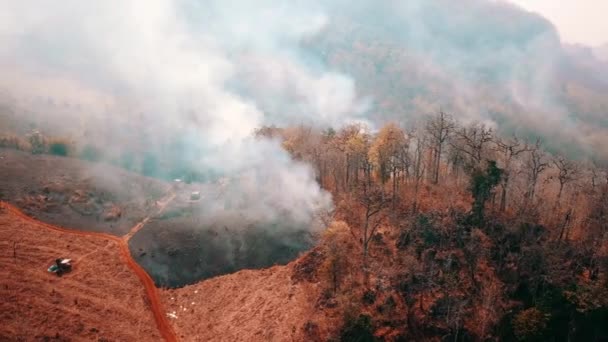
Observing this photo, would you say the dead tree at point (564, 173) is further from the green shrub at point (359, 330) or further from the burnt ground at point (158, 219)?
the burnt ground at point (158, 219)

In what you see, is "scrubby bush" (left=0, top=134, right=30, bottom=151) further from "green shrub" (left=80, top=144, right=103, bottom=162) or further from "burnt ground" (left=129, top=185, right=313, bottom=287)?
"burnt ground" (left=129, top=185, right=313, bottom=287)

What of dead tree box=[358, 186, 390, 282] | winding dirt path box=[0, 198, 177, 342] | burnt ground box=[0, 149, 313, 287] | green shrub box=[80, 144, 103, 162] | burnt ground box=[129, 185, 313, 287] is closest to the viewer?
winding dirt path box=[0, 198, 177, 342]

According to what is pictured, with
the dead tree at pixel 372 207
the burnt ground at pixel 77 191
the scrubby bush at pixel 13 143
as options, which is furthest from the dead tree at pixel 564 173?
the scrubby bush at pixel 13 143

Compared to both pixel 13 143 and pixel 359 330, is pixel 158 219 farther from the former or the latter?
pixel 13 143

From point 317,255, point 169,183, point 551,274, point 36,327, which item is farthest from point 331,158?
point 36,327

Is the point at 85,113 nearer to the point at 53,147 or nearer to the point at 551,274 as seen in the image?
the point at 53,147

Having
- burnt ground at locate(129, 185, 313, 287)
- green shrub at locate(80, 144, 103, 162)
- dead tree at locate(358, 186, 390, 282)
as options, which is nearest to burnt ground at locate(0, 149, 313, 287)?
burnt ground at locate(129, 185, 313, 287)

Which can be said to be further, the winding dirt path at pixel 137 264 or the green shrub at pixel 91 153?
the green shrub at pixel 91 153
